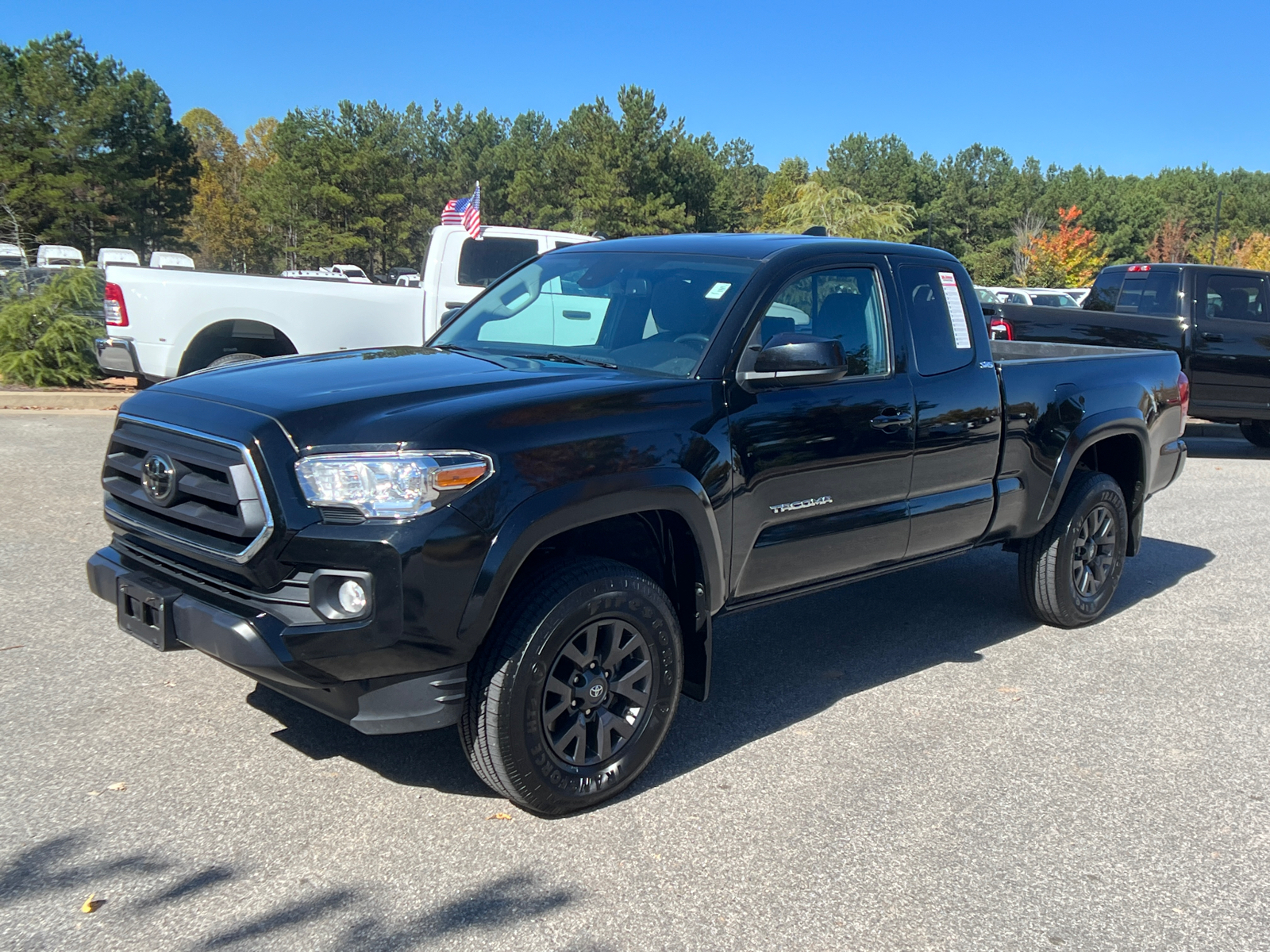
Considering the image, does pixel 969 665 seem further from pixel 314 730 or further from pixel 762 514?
pixel 314 730

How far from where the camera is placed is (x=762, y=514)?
406 centimetres

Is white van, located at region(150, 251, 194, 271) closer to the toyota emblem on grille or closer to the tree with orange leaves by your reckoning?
the toyota emblem on grille

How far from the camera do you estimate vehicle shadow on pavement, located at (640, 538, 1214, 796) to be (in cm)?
445

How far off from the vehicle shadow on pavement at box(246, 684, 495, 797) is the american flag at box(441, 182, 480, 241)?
8.28 metres

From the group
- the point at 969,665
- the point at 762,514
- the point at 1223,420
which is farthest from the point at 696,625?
the point at 1223,420

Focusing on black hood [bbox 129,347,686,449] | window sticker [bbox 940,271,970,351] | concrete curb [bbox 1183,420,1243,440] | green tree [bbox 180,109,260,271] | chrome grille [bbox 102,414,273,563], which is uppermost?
green tree [bbox 180,109,260,271]

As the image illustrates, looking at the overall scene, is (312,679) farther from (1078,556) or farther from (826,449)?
(1078,556)

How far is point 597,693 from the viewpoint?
3607 mm

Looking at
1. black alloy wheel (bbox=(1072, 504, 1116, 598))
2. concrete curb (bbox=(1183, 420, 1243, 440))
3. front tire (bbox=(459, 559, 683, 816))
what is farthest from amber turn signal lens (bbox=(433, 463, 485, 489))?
concrete curb (bbox=(1183, 420, 1243, 440))

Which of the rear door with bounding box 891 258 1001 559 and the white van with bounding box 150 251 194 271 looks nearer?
the rear door with bounding box 891 258 1001 559

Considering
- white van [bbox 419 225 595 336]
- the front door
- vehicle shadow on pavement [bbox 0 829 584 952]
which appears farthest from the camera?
white van [bbox 419 225 595 336]

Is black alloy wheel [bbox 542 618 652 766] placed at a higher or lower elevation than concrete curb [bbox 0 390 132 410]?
lower

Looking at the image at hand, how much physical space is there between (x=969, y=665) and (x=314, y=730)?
122 inches

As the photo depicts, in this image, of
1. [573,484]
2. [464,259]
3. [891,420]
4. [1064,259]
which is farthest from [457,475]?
[1064,259]
